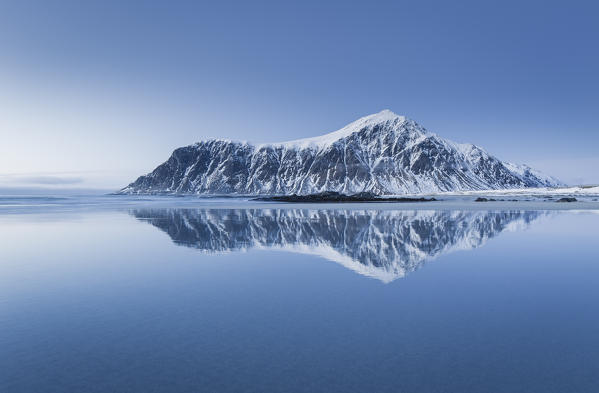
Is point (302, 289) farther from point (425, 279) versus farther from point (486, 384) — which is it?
point (486, 384)

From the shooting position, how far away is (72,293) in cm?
989

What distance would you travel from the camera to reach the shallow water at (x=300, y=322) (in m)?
5.41

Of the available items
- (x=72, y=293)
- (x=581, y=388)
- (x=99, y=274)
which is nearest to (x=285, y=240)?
(x=99, y=274)

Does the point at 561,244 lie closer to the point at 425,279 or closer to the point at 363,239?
the point at 363,239

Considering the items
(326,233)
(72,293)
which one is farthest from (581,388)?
(326,233)

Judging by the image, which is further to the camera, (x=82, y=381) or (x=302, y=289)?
(x=302, y=289)

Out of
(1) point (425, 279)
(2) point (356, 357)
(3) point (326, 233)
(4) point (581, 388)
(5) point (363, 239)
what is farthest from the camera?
(3) point (326, 233)

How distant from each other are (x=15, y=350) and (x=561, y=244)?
21454 millimetres

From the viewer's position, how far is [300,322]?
7.68 m

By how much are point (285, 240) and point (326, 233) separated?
3865 mm

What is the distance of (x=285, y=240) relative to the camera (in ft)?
67.9

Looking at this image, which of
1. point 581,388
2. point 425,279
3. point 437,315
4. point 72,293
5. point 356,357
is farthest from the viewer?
point 425,279

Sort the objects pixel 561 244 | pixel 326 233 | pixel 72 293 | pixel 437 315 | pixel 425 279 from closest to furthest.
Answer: pixel 437 315 → pixel 72 293 → pixel 425 279 → pixel 561 244 → pixel 326 233

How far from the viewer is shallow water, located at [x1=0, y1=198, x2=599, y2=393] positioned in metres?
5.41
